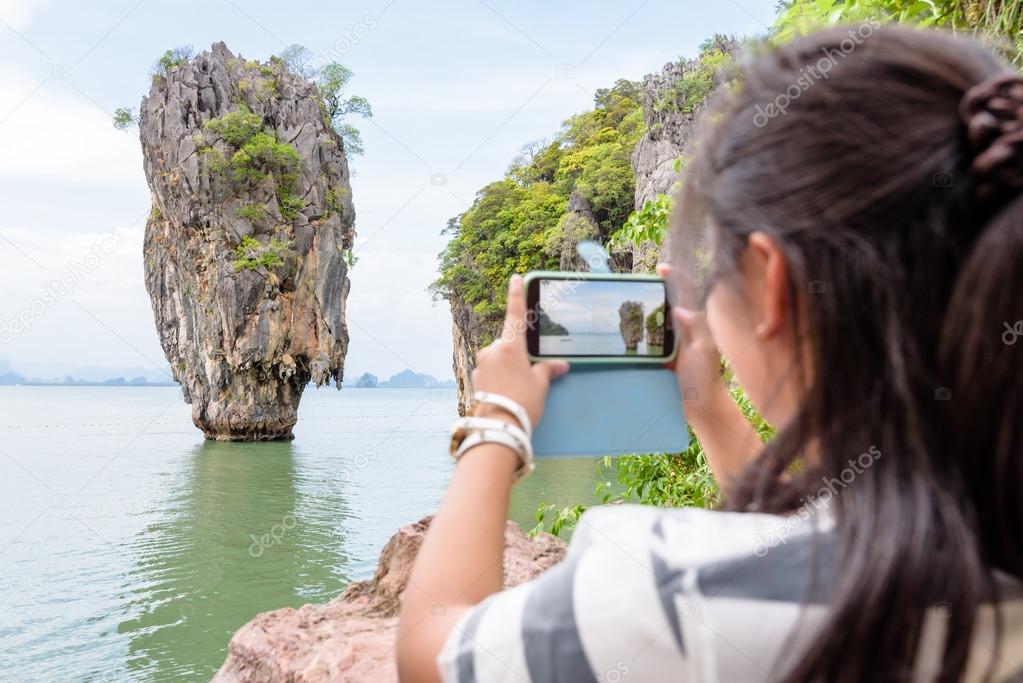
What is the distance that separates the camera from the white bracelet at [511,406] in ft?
1.76

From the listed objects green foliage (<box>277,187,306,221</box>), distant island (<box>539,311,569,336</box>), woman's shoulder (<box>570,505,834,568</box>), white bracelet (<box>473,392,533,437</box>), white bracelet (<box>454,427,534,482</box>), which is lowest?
woman's shoulder (<box>570,505,834,568</box>)

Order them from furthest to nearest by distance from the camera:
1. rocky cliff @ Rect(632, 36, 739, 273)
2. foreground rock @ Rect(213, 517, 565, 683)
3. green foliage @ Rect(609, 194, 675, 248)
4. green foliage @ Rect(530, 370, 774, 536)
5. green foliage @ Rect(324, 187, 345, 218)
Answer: green foliage @ Rect(324, 187, 345, 218) < rocky cliff @ Rect(632, 36, 739, 273) < green foliage @ Rect(530, 370, 774, 536) < green foliage @ Rect(609, 194, 675, 248) < foreground rock @ Rect(213, 517, 565, 683)

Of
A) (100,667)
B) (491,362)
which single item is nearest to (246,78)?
(100,667)

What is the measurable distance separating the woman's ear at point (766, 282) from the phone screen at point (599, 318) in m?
0.16

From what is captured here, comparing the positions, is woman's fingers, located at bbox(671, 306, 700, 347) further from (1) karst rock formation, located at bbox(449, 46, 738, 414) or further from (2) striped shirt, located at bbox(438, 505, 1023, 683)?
(1) karst rock formation, located at bbox(449, 46, 738, 414)

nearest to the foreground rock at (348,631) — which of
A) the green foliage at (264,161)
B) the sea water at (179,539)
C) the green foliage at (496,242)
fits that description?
→ the sea water at (179,539)

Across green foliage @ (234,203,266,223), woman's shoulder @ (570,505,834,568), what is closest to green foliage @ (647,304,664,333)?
woman's shoulder @ (570,505,834,568)

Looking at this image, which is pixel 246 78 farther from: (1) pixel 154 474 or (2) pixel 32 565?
(2) pixel 32 565

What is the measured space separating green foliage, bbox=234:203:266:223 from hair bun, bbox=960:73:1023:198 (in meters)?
18.3

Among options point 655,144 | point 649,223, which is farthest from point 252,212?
point 649,223

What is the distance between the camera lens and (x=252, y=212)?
56.7 feet

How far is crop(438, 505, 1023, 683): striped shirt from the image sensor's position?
1.18 ft

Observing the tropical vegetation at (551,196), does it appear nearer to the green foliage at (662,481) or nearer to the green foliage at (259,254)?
the green foliage at (259,254)

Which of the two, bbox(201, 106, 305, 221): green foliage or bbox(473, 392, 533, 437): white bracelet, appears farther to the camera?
bbox(201, 106, 305, 221): green foliage
